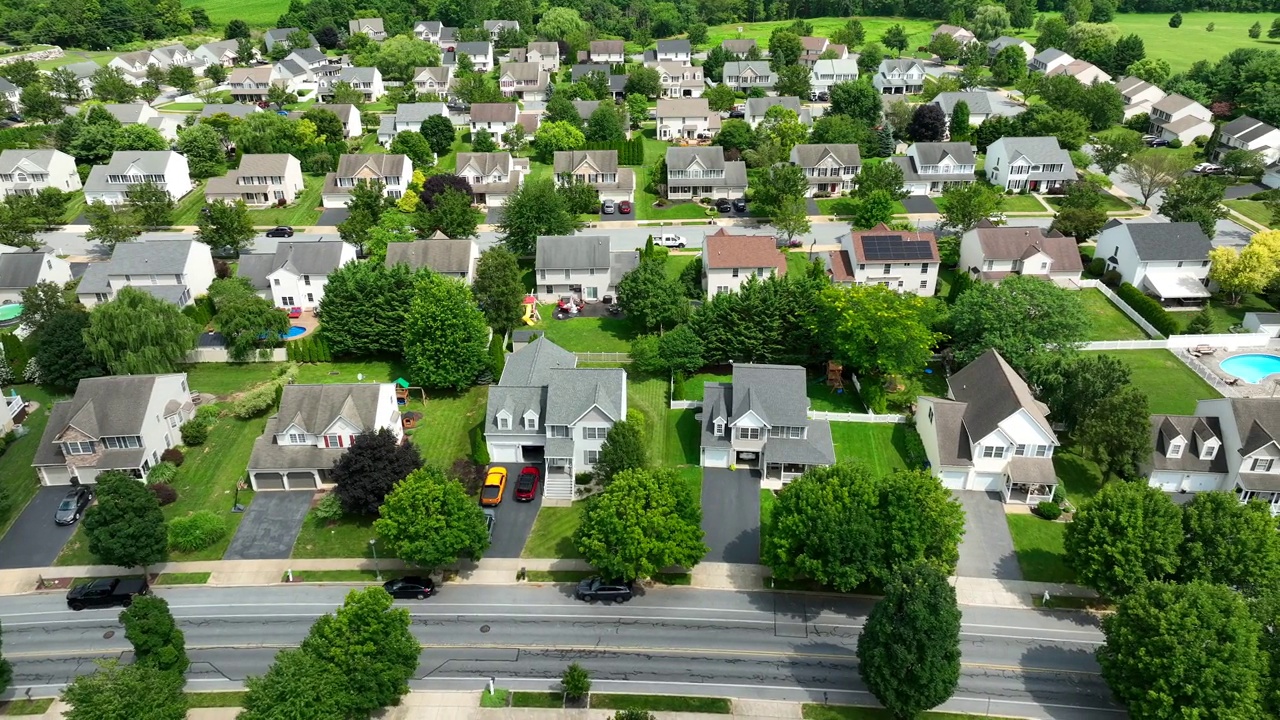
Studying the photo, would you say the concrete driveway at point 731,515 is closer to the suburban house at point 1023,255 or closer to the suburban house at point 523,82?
the suburban house at point 1023,255

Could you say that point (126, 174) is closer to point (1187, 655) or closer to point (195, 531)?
point (195, 531)

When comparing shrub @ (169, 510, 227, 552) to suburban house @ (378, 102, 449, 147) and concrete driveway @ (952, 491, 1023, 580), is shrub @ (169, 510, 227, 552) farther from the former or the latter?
suburban house @ (378, 102, 449, 147)

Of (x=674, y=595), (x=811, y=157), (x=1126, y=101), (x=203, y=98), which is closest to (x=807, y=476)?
(x=674, y=595)

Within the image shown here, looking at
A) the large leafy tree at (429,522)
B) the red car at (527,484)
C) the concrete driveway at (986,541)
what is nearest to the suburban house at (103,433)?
the large leafy tree at (429,522)

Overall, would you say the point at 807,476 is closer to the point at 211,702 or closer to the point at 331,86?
the point at 211,702

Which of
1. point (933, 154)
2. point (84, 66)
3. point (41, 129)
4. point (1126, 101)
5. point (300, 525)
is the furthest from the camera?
point (84, 66)

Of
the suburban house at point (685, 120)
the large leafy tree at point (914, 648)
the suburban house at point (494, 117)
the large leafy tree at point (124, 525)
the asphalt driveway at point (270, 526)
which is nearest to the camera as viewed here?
the large leafy tree at point (914, 648)

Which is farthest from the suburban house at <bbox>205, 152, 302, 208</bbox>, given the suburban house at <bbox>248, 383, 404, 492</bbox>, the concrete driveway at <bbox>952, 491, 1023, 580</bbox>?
the concrete driveway at <bbox>952, 491, 1023, 580</bbox>

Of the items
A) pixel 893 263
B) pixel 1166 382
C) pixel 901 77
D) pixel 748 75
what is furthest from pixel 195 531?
pixel 901 77
